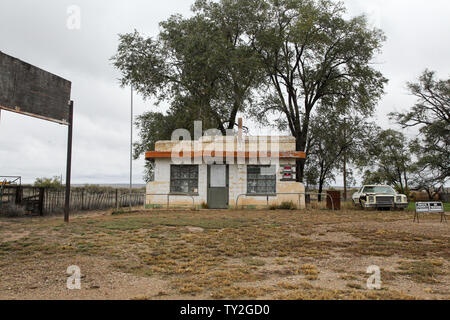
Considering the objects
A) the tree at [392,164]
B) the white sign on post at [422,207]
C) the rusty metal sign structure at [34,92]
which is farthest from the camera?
the tree at [392,164]

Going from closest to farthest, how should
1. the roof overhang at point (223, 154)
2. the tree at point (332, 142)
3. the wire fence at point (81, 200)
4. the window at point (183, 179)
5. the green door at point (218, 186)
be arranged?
the wire fence at point (81, 200) < the roof overhang at point (223, 154) < the green door at point (218, 186) < the window at point (183, 179) < the tree at point (332, 142)

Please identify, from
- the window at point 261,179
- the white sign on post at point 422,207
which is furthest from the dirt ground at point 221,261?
the window at point 261,179

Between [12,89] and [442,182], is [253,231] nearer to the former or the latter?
[12,89]

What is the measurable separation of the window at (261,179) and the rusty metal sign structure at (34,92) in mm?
10063

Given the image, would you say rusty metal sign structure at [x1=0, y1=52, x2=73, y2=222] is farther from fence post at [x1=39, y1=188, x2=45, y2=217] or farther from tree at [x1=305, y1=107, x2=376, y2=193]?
tree at [x1=305, y1=107, x2=376, y2=193]

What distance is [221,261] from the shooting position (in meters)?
6.85

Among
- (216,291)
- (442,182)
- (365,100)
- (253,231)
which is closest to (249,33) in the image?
(365,100)

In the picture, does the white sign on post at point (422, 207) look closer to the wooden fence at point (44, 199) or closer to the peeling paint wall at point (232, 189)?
the peeling paint wall at point (232, 189)

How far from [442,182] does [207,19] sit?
21114 mm

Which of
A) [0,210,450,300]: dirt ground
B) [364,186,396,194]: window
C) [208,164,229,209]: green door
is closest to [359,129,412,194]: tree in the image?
[364,186,396,194]: window

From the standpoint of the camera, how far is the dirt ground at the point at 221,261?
5027mm

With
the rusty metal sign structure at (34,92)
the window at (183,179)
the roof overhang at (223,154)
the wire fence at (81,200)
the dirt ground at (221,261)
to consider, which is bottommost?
the dirt ground at (221,261)
